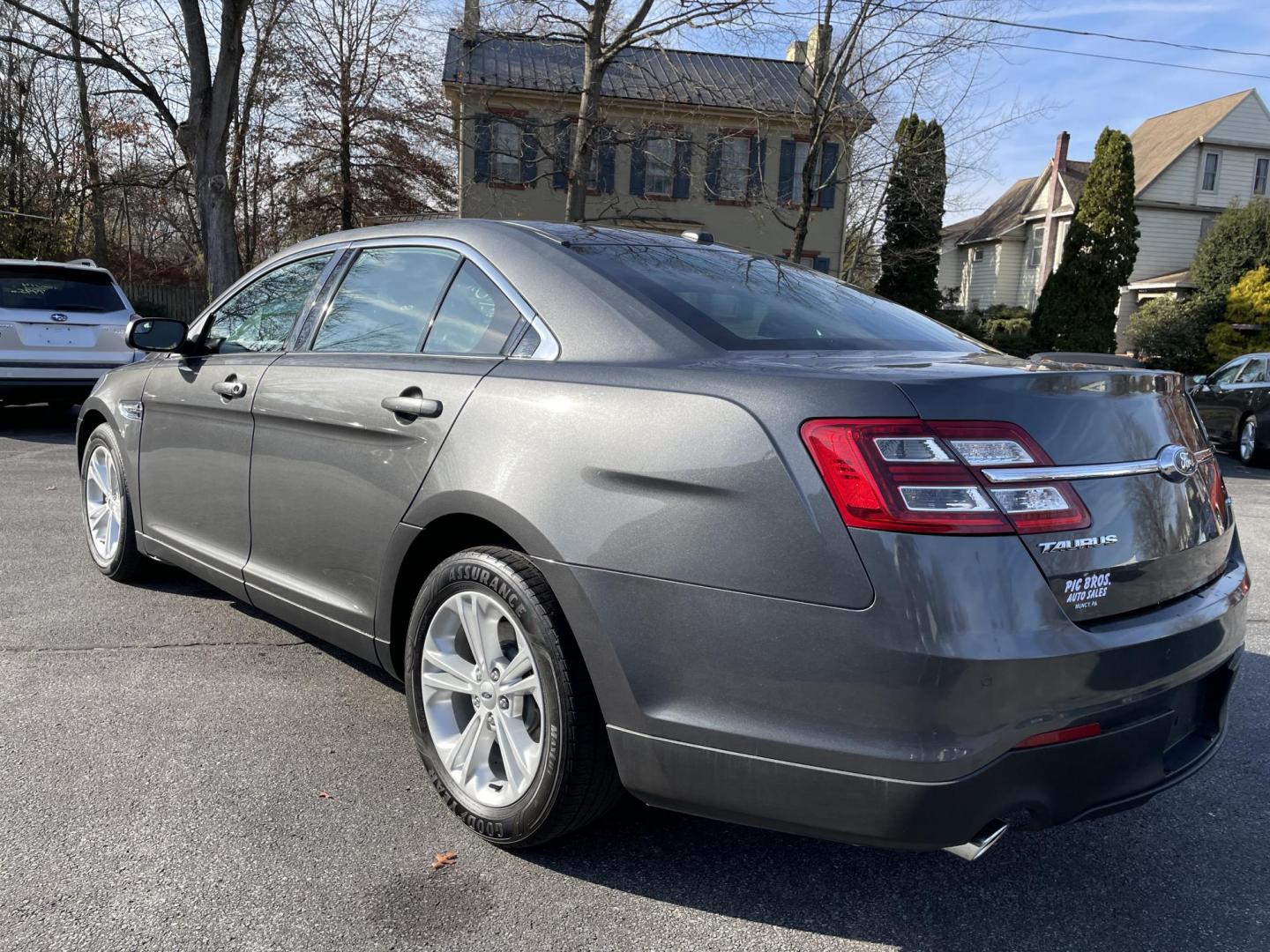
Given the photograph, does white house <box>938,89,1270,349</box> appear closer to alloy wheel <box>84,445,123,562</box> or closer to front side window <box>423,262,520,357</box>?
alloy wheel <box>84,445,123,562</box>

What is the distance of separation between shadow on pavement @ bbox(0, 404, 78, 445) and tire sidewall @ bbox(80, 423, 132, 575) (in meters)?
5.59

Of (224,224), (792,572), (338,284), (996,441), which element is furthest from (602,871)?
(224,224)

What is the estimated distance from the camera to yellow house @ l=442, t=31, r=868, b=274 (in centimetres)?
2473

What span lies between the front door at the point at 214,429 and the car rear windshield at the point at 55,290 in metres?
6.93

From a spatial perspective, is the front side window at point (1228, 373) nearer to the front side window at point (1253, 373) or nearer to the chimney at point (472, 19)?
the front side window at point (1253, 373)

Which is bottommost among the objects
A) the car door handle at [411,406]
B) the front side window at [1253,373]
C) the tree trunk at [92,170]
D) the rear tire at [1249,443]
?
the rear tire at [1249,443]

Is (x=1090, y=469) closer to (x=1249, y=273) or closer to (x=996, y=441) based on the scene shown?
(x=996, y=441)

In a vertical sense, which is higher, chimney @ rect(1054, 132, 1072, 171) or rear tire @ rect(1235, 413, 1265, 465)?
chimney @ rect(1054, 132, 1072, 171)

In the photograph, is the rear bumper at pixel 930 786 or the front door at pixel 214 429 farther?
the front door at pixel 214 429

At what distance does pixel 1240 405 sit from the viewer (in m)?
12.9

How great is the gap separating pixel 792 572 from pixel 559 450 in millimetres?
665

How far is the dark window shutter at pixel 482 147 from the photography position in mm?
24786

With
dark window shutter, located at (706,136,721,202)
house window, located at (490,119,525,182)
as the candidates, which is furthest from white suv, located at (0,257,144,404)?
house window, located at (490,119,525,182)

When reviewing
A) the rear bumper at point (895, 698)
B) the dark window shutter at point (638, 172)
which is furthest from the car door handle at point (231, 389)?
the dark window shutter at point (638, 172)
